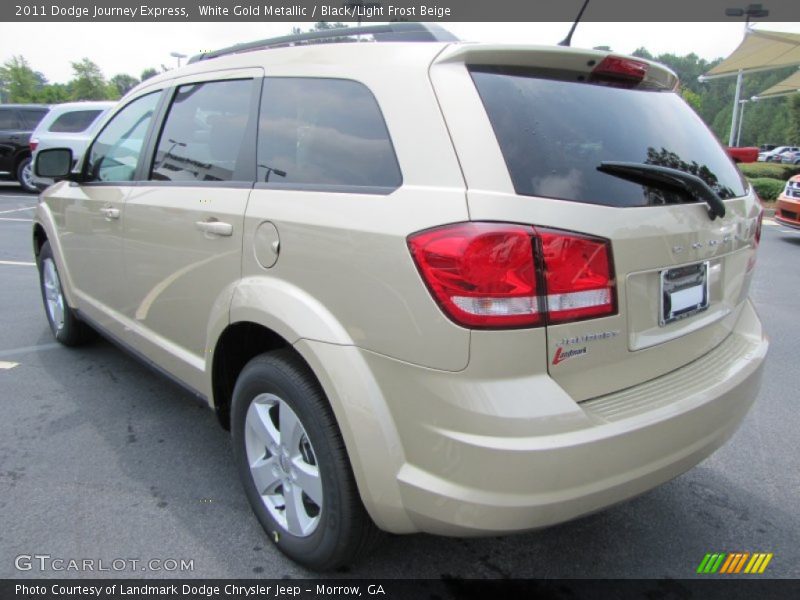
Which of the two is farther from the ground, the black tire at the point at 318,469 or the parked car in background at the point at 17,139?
the parked car in background at the point at 17,139

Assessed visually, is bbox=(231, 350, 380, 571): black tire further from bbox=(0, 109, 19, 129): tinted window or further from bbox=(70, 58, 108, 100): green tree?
bbox=(70, 58, 108, 100): green tree

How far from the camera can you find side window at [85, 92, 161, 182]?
125 inches

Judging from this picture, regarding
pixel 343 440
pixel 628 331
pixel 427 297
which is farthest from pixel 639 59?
pixel 343 440

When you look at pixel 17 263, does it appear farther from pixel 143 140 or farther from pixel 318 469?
pixel 318 469

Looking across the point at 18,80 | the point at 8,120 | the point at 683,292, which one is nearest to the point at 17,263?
the point at 683,292

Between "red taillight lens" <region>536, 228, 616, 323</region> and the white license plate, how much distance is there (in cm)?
28

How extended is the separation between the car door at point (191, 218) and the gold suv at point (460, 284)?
0.07ft

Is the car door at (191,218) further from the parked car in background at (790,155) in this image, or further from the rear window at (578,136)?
the parked car in background at (790,155)

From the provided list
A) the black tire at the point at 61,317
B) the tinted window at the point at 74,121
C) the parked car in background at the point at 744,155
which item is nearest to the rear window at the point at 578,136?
the parked car in background at the point at 744,155

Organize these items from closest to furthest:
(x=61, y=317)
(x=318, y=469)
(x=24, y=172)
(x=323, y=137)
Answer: (x=318, y=469)
(x=323, y=137)
(x=61, y=317)
(x=24, y=172)

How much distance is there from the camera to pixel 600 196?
175 cm

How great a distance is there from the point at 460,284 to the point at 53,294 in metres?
3.94

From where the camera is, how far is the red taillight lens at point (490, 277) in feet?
5.24
